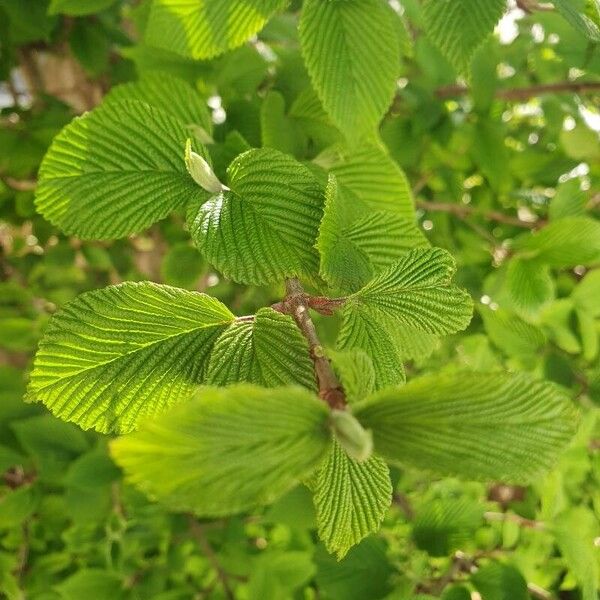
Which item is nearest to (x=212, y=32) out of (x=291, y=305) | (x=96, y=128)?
(x=96, y=128)

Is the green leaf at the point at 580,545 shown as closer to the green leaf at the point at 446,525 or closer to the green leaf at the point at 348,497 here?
the green leaf at the point at 446,525

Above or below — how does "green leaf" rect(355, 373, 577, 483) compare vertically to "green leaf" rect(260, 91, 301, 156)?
above

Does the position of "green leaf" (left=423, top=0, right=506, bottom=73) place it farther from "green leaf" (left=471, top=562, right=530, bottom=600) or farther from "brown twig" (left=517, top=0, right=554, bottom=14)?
"green leaf" (left=471, top=562, right=530, bottom=600)

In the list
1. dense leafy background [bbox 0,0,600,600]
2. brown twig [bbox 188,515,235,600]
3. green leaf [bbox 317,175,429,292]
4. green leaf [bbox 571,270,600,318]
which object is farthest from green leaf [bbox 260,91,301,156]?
brown twig [bbox 188,515,235,600]

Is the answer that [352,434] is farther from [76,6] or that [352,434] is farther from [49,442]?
[49,442]

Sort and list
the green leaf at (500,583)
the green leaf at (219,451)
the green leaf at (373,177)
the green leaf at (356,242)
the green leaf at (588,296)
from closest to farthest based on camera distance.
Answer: the green leaf at (219,451) → the green leaf at (356,242) → the green leaf at (373,177) → the green leaf at (500,583) → the green leaf at (588,296)

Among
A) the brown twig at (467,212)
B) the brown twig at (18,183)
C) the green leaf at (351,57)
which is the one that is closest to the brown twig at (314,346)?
the green leaf at (351,57)

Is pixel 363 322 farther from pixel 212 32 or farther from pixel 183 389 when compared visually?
pixel 212 32
